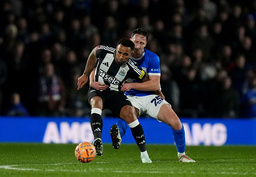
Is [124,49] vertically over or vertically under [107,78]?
over

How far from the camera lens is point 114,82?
9.59 metres

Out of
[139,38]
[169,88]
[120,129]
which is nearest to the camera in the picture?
[139,38]

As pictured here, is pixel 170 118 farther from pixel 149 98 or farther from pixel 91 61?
pixel 91 61

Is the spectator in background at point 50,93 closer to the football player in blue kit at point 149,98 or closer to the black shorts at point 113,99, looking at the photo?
the football player in blue kit at point 149,98

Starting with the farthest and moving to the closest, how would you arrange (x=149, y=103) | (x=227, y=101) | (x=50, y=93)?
(x=227, y=101) < (x=50, y=93) < (x=149, y=103)

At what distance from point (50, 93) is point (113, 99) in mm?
5887

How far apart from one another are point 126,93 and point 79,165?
2184 mm

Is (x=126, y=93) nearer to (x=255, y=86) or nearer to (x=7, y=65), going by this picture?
(x=7, y=65)

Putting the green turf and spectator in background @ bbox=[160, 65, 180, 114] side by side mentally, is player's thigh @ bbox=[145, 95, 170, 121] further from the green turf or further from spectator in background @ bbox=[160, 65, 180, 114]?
spectator in background @ bbox=[160, 65, 180, 114]

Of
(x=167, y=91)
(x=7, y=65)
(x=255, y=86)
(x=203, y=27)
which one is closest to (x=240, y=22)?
(x=203, y=27)

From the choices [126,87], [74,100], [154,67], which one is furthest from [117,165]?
[74,100]

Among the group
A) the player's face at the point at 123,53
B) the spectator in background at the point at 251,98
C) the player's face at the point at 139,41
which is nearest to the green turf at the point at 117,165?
the player's face at the point at 123,53

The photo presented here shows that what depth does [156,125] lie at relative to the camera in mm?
15680

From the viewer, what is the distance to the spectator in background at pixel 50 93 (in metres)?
15.0
